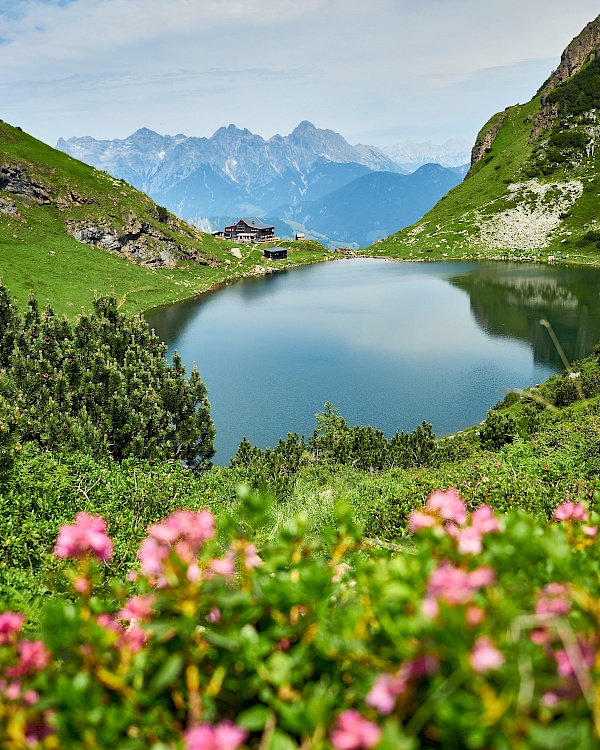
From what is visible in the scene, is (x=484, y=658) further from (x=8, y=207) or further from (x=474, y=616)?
(x=8, y=207)

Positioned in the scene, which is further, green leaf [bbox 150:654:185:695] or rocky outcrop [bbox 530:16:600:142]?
rocky outcrop [bbox 530:16:600:142]

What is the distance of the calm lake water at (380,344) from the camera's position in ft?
143

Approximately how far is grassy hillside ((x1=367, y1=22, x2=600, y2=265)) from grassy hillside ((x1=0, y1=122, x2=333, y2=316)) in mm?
68508

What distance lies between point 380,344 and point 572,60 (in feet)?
597

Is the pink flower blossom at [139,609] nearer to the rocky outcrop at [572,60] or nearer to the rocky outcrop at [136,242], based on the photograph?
the rocky outcrop at [136,242]

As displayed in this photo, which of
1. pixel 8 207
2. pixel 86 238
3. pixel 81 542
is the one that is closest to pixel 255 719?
pixel 81 542

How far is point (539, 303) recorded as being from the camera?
80938mm

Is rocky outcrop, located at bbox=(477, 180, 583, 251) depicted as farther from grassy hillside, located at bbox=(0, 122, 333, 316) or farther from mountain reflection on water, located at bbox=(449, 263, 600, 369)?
grassy hillside, located at bbox=(0, 122, 333, 316)

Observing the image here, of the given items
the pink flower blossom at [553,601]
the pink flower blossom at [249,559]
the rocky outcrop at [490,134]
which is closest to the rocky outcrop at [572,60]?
the rocky outcrop at [490,134]

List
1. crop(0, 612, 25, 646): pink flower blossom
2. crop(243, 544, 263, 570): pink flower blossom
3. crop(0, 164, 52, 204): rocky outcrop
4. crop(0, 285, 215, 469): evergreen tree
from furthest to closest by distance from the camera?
crop(0, 164, 52, 204): rocky outcrop
crop(0, 285, 215, 469): evergreen tree
crop(243, 544, 263, 570): pink flower blossom
crop(0, 612, 25, 646): pink flower blossom

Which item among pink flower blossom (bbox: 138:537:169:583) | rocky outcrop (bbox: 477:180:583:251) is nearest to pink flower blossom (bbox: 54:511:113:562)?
pink flower blossom (bbox: 138:537:169:583)

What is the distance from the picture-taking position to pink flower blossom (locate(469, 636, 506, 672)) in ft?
5.09

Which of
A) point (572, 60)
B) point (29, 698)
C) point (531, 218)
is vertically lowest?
point (29, 698)

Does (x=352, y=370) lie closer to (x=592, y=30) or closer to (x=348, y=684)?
(x=348, y=684)
